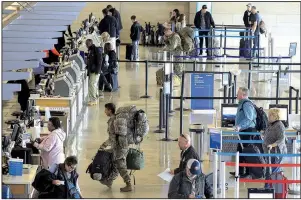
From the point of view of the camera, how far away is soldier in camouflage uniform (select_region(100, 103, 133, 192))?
14.0 meters

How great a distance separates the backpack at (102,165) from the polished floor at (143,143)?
285mm

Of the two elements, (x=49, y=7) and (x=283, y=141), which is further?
(x=49, y=7)

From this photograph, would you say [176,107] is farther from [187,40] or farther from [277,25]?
[277,25]

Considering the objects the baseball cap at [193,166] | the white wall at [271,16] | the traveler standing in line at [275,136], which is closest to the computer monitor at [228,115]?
the traveler standing in line at [275,136]

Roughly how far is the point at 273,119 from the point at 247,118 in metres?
1.16

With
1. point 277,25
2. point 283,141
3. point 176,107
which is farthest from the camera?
point 277,25

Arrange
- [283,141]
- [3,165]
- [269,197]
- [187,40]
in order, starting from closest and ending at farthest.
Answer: [269,197] → [3,165] → [283,141] → [187,40]

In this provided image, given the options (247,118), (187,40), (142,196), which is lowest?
(142,196)

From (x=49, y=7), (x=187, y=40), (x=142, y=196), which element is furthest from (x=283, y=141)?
(x=49, y=7)

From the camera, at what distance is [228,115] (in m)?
16.4

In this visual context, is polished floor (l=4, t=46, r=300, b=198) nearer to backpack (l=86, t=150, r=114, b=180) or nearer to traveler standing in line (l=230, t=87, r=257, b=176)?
backpack (l=86, t=150, r=114, b=180)

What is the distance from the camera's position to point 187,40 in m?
24.5

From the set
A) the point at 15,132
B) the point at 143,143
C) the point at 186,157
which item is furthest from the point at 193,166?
the point at 143,143

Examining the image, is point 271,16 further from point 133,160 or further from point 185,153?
point 185,153
